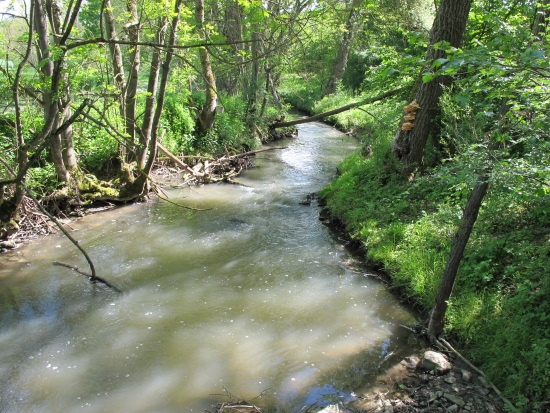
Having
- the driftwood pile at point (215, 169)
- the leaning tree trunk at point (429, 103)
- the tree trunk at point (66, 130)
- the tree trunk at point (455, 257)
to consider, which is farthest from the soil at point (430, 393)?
the driftwood pile at point (215, 169)

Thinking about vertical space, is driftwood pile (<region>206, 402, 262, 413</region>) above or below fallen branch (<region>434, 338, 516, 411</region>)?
below

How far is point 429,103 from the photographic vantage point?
26.8 feet

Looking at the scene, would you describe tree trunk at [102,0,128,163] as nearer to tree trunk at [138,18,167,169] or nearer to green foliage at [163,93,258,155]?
tree trunk at [138,18,167,169]

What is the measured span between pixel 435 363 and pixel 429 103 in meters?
5.76

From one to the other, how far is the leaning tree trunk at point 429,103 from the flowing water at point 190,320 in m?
2.63

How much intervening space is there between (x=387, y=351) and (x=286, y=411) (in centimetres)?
156

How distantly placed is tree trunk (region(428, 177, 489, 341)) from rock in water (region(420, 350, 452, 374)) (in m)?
0.41

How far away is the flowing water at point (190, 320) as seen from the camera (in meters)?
4.23

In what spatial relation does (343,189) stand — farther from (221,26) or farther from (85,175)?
(221,26)

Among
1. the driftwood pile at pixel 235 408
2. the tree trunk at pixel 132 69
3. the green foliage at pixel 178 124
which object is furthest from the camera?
the green foliage at pixel 178 124

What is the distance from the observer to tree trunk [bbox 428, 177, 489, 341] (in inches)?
156

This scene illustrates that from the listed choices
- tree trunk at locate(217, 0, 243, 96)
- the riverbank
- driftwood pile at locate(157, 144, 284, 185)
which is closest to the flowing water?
the riverbank

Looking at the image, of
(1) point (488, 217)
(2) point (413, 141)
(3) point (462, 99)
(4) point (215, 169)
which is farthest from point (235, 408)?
(4) point (215, 169)

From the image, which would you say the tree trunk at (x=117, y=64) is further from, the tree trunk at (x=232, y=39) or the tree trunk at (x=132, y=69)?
the tree trunk at (x=232, y=39)
